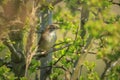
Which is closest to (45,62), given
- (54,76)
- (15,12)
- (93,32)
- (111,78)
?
(54,76)

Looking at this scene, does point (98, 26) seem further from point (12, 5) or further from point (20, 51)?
point (20, 51)

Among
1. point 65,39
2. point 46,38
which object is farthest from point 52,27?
point 65,39

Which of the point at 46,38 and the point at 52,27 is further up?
the point at 52,27

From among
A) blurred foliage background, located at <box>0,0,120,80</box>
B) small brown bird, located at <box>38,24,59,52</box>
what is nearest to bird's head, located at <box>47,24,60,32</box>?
small brown bird, located at <box>38,24,59,52</box>

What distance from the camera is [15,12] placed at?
13.3 ft

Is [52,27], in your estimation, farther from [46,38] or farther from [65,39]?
[65,39]

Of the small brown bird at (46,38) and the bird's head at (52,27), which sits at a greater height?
the bird's head at (52,27)

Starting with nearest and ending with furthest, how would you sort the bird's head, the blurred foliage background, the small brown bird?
1. the blurred foliage background
2. the bird's head
3. the small brown bird

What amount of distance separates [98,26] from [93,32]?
7 centimetres

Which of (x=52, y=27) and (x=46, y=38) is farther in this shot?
(x=46, y=38)

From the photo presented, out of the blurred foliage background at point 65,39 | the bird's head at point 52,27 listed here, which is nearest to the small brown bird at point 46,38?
the bird's head at point 52,27

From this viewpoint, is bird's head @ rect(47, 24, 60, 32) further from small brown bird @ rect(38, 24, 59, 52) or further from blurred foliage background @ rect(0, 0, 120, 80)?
blurred foliage background @ rect(0, 0, 120, 80)

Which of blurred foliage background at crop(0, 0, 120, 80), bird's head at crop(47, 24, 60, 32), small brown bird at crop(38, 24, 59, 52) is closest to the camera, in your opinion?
blurred foliage background at crop(0, 0, 120, 80)

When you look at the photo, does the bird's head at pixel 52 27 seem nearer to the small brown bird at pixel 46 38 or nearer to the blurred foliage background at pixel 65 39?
the small brown bird at pixel 46 38
